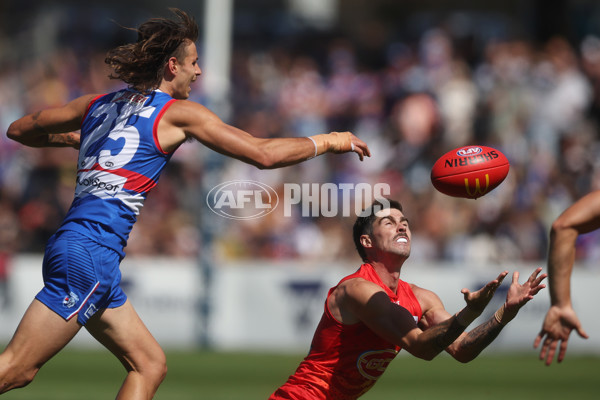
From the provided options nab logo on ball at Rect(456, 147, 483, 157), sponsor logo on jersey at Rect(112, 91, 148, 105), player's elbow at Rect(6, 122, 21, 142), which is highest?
sponsor logo on jersey at Rect(112, 91, 148, 105)

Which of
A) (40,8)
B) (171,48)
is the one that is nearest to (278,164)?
(171,48)

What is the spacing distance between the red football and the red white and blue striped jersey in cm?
181

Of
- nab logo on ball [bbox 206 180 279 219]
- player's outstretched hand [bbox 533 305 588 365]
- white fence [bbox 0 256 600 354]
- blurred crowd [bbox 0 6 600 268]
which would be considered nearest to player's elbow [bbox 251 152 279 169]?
player's outstretched hand [bbox 533 305 588 365]

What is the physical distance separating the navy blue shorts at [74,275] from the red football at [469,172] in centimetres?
223

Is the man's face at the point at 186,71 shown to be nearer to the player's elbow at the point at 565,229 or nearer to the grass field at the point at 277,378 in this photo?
the player's elbow at the point at 565,229

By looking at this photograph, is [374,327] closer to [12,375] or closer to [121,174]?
[121,174]

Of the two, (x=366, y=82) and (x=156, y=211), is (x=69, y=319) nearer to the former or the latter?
(x=156, y=211)

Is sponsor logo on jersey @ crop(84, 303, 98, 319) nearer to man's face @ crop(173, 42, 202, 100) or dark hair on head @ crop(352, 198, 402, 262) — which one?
man's face @ crop(173, 42, 202, 100)

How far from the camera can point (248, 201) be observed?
11.6 meters

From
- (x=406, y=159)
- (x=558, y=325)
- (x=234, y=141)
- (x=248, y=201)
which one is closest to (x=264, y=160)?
(x=234, y=141)

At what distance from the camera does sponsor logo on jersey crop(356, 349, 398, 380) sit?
592 centimetres

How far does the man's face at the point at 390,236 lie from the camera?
19.7ft

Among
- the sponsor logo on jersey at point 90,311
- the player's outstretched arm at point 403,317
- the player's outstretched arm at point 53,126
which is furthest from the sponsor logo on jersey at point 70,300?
the player's outstretched arm at point 403,317

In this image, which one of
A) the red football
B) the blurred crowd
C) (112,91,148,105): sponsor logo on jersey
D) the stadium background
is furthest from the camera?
the blurred crowd
